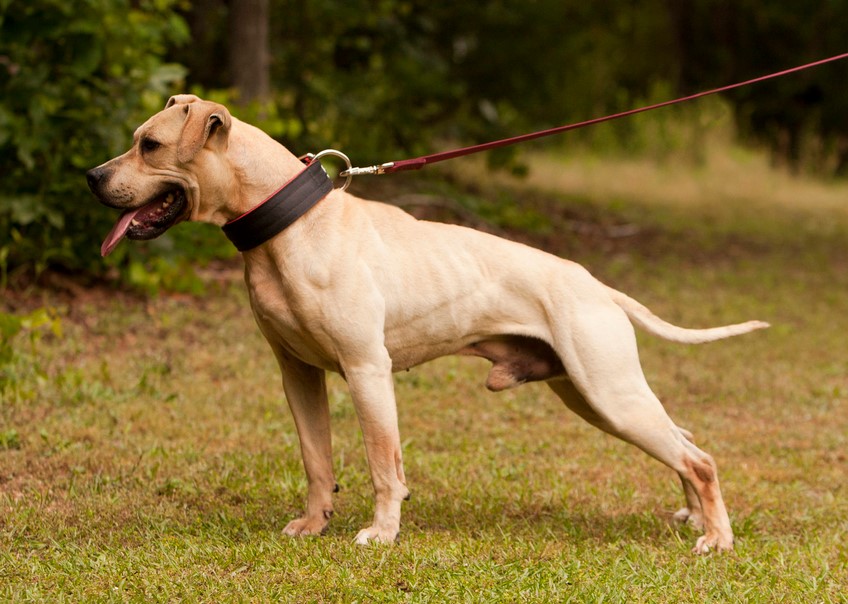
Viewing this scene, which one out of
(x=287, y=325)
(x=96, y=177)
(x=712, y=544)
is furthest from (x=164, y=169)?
(x=712, y=544)

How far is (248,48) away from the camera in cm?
1126

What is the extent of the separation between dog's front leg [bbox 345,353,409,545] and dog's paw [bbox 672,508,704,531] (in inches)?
53.5

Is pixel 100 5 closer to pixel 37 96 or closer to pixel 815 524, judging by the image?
pixel 37 96

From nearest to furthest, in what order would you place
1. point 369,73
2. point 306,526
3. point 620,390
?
point 620,390
point 306,526
point 369,73

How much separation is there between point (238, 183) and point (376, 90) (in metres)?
10.9

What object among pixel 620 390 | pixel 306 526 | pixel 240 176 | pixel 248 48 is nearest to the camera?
pixel 240 176

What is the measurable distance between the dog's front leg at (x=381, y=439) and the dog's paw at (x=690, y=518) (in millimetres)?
1359

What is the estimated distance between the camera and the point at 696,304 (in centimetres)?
1038

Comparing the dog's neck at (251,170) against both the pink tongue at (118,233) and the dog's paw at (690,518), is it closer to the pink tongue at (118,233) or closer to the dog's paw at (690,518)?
the pink tongue at (118,233)

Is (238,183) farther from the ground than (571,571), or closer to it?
farther from the ground

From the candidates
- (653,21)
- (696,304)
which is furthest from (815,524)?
(653,21)

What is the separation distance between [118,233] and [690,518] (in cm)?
270

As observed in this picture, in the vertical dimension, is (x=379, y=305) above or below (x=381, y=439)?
above

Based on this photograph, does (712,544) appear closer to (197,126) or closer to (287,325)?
(287,325)
